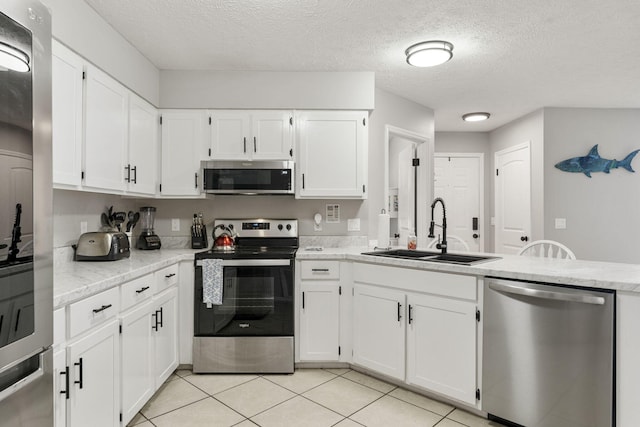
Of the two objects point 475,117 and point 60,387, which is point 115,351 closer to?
point 60,387

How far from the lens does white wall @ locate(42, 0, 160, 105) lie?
1894 millimetres

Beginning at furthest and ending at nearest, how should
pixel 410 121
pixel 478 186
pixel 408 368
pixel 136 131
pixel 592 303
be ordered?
1. pixel 478 186
2. pixel 410 121
3. pixel 136 131
4. pixel 408 368
5. pixel 592 303

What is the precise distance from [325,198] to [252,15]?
1529 mm

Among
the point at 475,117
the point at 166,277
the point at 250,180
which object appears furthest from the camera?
the point at 475,117

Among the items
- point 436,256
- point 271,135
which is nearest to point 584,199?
point 436,256

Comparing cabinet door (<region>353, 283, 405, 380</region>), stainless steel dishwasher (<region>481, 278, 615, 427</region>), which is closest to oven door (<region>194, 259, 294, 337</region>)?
cabinet door (<region>353, 283, 405, 380</region>)

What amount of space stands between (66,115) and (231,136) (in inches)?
51.6

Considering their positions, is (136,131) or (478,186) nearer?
(136,131)

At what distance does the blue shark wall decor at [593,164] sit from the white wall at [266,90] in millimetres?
2698

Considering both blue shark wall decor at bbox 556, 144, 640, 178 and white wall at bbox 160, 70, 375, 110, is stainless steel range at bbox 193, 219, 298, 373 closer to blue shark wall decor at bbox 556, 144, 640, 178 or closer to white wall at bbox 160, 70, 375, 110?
white wall at bbox 160, 70, 375, 110

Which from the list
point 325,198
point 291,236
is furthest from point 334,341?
point 325,198

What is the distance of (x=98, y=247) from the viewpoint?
220 cm

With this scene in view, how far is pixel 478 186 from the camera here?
213 inches

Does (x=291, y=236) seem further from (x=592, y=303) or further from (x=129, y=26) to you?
(x=592, y=303)
